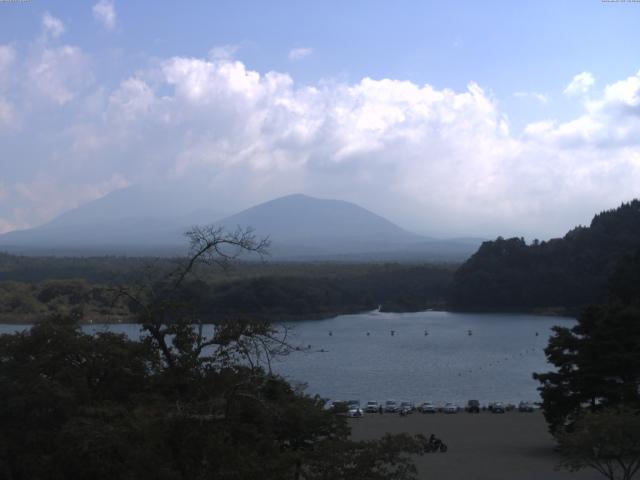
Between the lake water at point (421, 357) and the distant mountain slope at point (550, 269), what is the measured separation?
2287mm

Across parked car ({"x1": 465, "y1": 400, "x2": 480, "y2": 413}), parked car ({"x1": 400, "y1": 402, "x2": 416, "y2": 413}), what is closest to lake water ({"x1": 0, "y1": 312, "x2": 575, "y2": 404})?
parked car ({"x1": 465, "y1": 400, "x2": 480, "y2": 413})

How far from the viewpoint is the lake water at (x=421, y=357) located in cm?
1698

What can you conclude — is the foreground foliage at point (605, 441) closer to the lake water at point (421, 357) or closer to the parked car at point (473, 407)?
the lake water at point (421, 357)

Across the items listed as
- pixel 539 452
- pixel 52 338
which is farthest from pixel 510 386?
pixel 52 338

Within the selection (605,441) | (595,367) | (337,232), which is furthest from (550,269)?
(337,232)

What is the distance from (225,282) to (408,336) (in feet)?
30.6

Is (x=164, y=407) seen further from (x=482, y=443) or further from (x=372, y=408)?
(x=372, y=408)

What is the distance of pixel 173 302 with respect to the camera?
3.77 m

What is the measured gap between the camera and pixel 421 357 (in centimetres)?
2289

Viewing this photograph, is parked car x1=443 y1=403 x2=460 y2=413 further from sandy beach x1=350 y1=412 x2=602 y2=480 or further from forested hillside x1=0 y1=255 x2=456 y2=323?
forested hillside x1=0 y1=255 x2=456 y2=323

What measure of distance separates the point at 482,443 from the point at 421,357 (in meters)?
12.9

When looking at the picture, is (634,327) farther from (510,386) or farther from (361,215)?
(361,215)

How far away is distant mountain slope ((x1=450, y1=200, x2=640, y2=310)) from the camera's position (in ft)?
118

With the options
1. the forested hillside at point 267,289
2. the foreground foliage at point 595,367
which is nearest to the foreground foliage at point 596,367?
the foreground foliage at point 595,367
